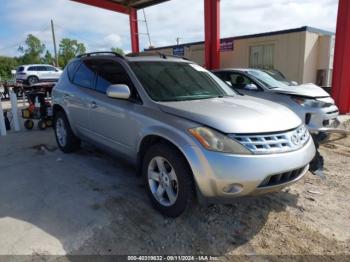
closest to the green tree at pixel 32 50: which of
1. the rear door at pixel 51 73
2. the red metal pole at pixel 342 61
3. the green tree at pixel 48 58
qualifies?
the green tree at pixel 48 58

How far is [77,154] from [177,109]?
10.2 feet

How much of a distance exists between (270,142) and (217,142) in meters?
0.51

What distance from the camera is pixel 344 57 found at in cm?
959

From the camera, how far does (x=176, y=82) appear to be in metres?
3.86

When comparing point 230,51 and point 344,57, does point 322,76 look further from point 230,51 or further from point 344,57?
point 344,57

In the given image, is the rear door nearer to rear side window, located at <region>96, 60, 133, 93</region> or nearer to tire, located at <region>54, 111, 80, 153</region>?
tire, located at <region>54, 111, 80, 153</region>

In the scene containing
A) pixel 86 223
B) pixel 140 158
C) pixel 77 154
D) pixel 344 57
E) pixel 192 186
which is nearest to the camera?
pixel 192 186

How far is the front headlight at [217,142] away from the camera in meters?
2.66

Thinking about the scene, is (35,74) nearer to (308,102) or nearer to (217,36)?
(217,36)

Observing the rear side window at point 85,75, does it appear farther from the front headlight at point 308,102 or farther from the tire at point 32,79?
the tire at point 32,79

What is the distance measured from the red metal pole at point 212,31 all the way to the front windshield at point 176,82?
28.5ft

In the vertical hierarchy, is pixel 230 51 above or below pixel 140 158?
above

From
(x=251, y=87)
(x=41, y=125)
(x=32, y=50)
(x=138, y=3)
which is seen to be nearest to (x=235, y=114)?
(x=251, y=87)

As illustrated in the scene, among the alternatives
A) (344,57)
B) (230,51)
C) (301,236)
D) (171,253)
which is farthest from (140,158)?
(230,51)
